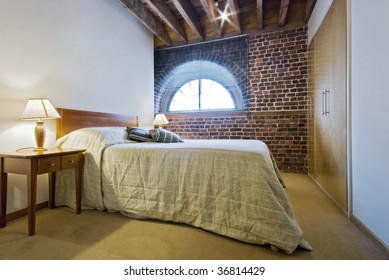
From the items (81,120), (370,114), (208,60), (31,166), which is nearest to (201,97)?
(208,60)

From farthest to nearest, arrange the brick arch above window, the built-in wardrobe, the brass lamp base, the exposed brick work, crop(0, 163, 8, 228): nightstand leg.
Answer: the brick arch above window < the exposed brick work < the built-in wardrobe < the brass lamp base < crop(0, 163, 8, 228): nightstand leg

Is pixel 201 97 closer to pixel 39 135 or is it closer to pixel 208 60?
pixel 208 60

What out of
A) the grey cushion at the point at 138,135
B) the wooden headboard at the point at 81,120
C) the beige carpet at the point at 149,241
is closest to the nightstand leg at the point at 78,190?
the beige carpet at the point at 149,241

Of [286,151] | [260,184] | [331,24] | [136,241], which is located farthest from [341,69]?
[136,241]

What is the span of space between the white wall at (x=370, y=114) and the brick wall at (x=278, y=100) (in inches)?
75.5

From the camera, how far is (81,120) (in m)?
2.62

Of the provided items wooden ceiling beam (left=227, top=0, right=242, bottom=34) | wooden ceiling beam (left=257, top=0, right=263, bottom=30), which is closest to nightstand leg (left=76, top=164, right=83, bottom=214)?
wooden ceiling beam (left=227, top=0, right=242, bottom=34)

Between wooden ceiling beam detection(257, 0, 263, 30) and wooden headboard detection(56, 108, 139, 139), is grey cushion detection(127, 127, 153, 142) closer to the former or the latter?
wooden headboard detection(56, 108, 139, 139)

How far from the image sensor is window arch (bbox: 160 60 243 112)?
4.14 meters

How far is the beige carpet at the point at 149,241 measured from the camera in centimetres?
134

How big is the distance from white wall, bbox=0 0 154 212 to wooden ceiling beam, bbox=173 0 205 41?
101 centimetres

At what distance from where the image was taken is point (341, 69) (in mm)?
2074

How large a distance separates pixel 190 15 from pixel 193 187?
3197 millimetres
